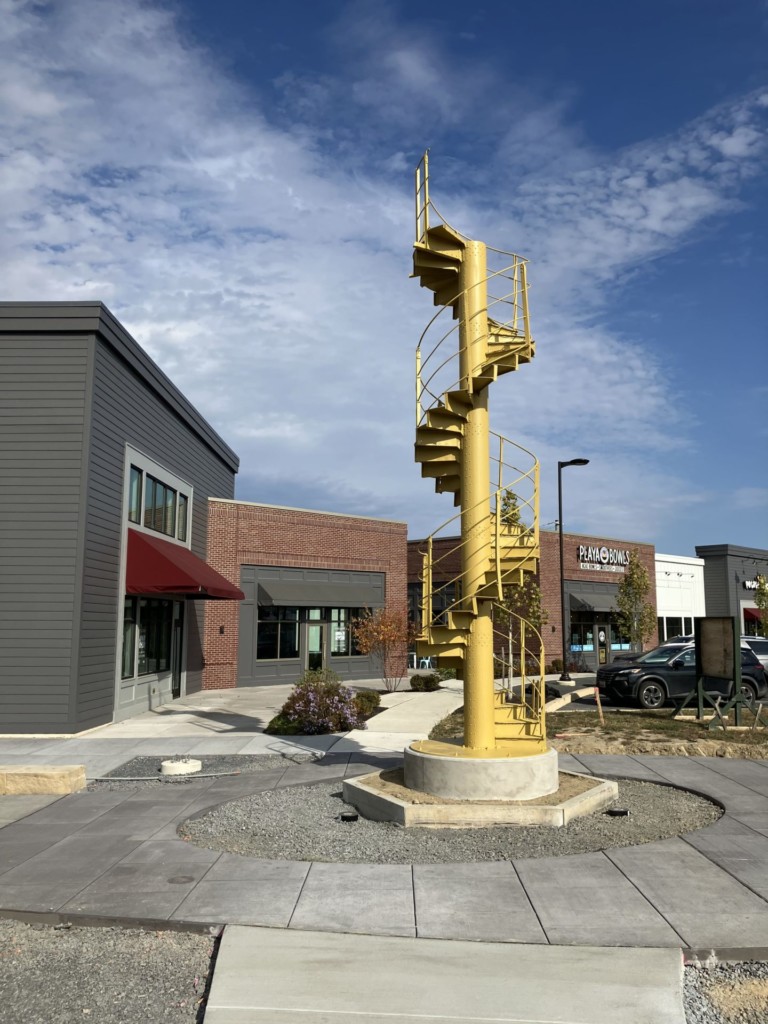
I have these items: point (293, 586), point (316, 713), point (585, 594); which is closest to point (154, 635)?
point (293, 586)

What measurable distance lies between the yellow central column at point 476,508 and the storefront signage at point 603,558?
1254 inches

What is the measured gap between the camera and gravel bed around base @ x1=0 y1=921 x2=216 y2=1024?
473 centimetres

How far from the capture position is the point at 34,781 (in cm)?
1077

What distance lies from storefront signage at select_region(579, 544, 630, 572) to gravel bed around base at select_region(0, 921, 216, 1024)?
1448 inches

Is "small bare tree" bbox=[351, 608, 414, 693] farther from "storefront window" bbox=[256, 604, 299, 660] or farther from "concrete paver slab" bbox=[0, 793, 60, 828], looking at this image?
"concrete paver slab" bbox=[0, 793, 60, 828]

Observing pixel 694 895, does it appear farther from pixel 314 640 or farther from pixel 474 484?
pixel 314 640

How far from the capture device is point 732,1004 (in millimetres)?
4730

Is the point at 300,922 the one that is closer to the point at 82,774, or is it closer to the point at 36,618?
the point at 82,774

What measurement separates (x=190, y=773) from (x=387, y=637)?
48.9ft

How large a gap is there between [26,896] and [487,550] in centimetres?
589

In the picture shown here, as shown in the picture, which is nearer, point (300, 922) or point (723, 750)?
point (300, 922)

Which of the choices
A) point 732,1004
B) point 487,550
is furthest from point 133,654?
point 732,1004

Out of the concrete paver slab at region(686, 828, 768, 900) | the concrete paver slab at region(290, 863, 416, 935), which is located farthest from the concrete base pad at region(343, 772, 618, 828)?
the concrete paver slab at region(290, 863, 416, 935)

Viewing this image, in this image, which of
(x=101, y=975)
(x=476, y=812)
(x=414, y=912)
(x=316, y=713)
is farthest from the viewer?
(x=316, y=713)
